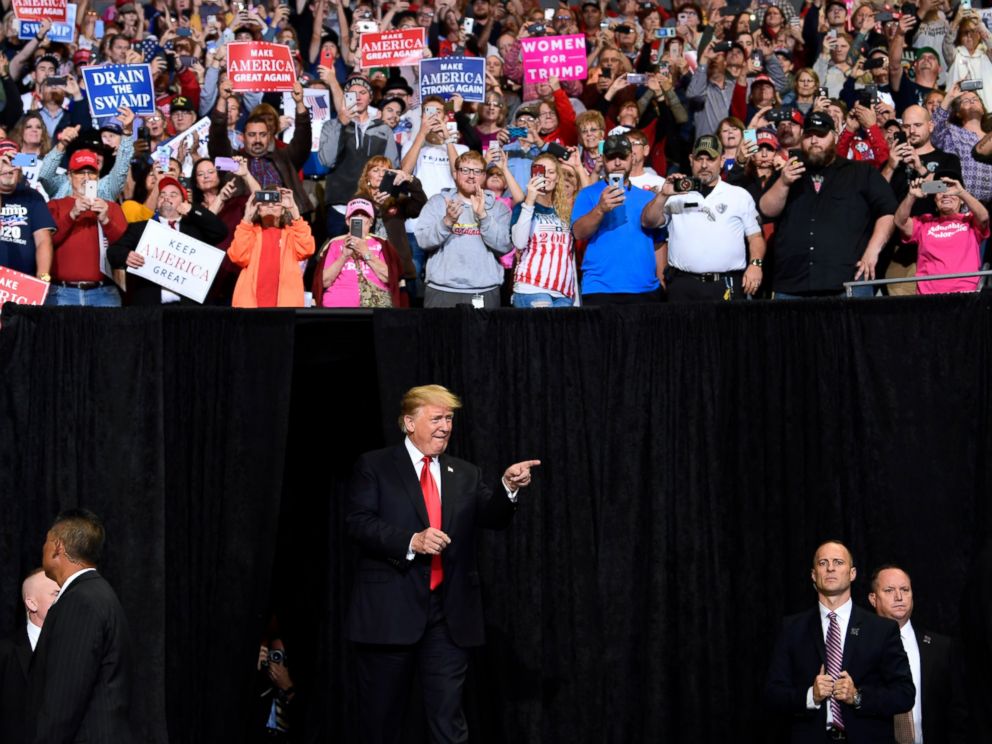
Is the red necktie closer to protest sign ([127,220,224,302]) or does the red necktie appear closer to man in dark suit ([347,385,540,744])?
man in dark suit ([347,385,540,744])

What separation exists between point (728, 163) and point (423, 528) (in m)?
4.83

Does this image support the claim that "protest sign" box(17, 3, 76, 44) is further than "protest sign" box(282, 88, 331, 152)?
Yes

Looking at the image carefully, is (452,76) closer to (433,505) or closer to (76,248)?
(76,248)

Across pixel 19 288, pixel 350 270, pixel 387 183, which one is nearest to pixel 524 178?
pixel 387 183

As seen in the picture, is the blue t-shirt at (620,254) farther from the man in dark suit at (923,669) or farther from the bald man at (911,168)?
the man in dark suit at (923,669)

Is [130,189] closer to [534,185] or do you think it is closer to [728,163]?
[534,185]

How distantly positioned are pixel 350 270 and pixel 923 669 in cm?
380

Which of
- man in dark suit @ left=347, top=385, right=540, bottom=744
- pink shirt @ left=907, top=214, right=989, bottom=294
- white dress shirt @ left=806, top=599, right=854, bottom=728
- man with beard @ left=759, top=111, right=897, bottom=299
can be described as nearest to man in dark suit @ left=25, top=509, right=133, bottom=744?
man in dark suit @ left=347, top=385, right=540, bottom=744

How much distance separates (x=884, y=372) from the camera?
26.0 feet

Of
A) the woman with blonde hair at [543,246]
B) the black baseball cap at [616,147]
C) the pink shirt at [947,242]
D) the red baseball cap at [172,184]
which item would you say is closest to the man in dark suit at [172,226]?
the red baseball cap at [172,184]

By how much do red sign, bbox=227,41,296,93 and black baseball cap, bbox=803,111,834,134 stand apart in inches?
145

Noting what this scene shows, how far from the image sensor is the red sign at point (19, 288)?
312 inches

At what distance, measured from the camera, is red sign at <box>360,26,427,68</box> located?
12.0 metres

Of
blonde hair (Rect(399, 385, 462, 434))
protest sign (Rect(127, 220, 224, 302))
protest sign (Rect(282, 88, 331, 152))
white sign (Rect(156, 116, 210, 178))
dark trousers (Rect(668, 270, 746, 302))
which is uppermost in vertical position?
protest sign (Rect(282, 88, 331, 152))
